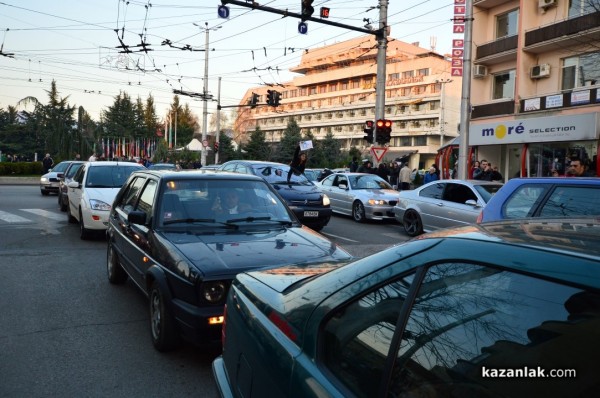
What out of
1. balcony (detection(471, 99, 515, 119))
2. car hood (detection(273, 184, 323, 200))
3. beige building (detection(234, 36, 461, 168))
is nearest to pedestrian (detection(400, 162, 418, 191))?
balcony (detection(471, 99, 515, 119))

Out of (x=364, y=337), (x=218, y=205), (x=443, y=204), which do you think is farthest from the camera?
(x=443, y=204)

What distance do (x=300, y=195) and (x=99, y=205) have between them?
4637 millimetres

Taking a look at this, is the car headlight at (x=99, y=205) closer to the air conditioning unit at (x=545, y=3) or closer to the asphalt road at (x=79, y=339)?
the asphalt road at (x=79, y=339)

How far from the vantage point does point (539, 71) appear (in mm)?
21906

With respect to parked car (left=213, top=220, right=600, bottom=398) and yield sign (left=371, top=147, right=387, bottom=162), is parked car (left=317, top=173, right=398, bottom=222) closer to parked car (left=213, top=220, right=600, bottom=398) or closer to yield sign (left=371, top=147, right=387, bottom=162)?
yield sign (left=371, top=147, right=387, bottom=162)

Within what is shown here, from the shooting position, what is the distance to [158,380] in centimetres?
392

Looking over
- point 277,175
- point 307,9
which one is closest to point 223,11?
point 307,9

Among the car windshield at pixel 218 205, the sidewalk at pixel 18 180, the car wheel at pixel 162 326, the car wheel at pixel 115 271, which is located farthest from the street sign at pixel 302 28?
the sidewalk at pixel 18 180

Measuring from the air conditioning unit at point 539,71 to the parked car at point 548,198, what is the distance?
18.6 metres

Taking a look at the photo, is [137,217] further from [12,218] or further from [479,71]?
[479,71]

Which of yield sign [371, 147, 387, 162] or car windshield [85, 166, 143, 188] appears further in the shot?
yield sign [371, 147, 387, 162]

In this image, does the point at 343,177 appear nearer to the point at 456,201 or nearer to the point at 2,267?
the point at 456,201

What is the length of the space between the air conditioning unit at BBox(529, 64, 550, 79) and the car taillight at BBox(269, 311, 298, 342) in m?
23.0

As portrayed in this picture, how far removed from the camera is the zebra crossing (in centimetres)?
1288
